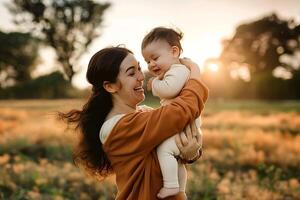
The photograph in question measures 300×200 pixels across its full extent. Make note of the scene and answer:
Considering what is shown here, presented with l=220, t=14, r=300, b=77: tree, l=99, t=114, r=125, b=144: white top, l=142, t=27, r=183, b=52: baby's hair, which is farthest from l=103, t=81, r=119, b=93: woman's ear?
l=220, t=14, r=300, b=77: tree

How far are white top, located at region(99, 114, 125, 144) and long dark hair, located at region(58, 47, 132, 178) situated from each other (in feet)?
0.35

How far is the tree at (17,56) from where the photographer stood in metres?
32.8

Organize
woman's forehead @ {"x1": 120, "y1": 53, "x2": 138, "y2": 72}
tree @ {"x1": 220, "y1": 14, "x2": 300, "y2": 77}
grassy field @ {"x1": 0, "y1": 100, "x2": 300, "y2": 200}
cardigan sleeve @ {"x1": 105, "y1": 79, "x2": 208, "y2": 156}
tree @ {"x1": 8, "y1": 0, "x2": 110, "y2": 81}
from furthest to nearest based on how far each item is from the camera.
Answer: tree @ {"x1": 220, "y1": 14, "x2": 300, "y2": 77}
tree @ {"x1": 8, "y1": 0, "x2": 110, "y2": 81}
grassy field @ {"x1": 0, "y1": 100, "x2": 300, "y2": 200}
woman's forehead @ {"x1": 120, "y1": 53, "x2": 138, "y2": 72}
cardigan sleeve @ {"x1": 105, "y1": 79, "x2": 208, "y2": 156}

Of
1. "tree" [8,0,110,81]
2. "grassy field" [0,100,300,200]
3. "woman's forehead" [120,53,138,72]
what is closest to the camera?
"woman's forehead" [120,53,138,72]

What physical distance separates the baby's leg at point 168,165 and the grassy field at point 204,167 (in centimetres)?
91

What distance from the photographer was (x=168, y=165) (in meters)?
2.42

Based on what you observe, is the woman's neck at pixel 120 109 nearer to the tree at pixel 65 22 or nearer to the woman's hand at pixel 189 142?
the woman's hand at pixel 189 142

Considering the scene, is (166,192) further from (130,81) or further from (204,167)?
(204,167)

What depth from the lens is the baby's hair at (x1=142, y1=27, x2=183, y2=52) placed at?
2.67m

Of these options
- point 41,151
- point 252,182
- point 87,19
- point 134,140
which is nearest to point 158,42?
point 134,140

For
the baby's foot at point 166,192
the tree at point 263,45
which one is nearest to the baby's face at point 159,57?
the baby's foot at point 166,192

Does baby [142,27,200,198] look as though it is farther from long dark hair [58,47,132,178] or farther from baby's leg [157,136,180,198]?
long dark hair [58,47,132,178]

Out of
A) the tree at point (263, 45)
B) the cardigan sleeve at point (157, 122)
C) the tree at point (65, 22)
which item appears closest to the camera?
the cardigan sleeve at point (157, 122)

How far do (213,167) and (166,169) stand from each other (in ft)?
17.8
